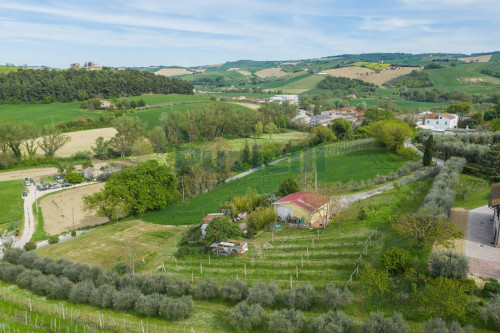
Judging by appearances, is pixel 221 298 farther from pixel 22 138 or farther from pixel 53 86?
pixel 53 86

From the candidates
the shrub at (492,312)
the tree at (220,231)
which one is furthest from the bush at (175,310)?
the shrub at (492,312)

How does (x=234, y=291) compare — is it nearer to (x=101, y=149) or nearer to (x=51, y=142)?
(x=101, y=149)

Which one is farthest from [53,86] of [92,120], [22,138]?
[22,138]

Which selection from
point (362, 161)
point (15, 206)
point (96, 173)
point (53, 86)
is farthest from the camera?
point (53, 86)

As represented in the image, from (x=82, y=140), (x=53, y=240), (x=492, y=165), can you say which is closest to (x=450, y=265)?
(x=492, y=165)

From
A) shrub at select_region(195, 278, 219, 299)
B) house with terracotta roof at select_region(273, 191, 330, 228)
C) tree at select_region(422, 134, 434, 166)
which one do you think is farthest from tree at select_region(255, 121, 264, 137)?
shrub at select_region(195, 278, 219, 299)

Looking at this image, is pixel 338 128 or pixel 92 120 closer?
pixel 338 128

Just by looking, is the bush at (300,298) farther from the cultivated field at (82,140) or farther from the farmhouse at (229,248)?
the cultivated field at (82,140)
